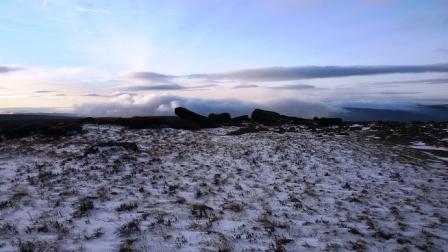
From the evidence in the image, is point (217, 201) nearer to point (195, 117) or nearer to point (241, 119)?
point (195, 117)

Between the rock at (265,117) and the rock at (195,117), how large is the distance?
877cm

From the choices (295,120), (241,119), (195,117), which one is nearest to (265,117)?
(241,119)

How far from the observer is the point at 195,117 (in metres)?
42.0

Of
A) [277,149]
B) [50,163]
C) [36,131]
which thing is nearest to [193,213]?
[50,163]

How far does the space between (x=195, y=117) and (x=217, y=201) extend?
31.2m

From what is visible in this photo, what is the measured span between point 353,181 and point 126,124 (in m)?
23.4

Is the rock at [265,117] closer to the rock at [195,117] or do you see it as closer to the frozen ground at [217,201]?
the rock at [195,117]

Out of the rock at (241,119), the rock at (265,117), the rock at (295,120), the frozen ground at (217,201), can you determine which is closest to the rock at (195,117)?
the rock at (241,119)

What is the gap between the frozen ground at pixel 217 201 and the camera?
26.0 ft

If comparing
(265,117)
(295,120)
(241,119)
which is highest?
(265,117)

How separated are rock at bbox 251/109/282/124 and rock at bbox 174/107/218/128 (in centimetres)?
877

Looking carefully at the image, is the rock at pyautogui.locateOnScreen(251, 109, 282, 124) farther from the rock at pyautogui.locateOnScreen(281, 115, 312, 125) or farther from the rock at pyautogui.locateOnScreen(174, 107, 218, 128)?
the rock at pyautogui.locateOnScreen(174, 107, 218, 128)

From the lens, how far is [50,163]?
16.1m

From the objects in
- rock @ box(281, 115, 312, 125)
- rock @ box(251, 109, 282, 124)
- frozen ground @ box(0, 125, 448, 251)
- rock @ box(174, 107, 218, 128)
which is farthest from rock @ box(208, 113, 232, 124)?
frozen ground @ box(0, 125, 448, 251)
